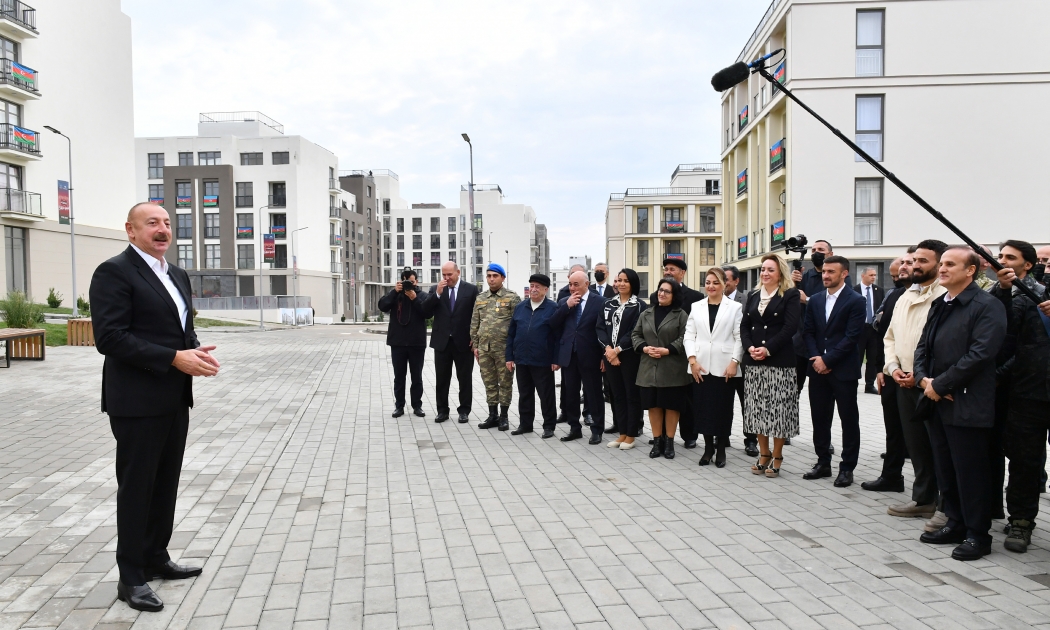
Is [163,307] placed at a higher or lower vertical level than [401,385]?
higher

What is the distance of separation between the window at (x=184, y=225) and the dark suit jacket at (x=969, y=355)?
81.5 metres

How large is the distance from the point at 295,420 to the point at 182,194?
76.0 m

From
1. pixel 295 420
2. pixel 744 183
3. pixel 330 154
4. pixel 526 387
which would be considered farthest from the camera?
pixel 330 154

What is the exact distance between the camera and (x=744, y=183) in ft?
120

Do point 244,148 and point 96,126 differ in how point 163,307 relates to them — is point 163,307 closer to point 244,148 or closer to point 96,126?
point 96,126

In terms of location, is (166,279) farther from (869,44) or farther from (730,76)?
(869,44)

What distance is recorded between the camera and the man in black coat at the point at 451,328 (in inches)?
379

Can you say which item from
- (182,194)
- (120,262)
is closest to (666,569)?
(120,262)

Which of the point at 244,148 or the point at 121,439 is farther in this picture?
the point at 244,148

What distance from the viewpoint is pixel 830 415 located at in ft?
21.7

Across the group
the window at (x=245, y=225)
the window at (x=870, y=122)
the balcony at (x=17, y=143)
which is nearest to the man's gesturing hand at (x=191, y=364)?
the window at (x=870, y=122)

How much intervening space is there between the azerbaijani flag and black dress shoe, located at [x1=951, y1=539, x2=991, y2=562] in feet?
145

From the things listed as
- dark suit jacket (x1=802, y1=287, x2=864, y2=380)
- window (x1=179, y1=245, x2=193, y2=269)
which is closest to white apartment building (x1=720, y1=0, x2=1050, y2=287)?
dark suit jacket (x1=802, y1=287, x2=864, y2=380)

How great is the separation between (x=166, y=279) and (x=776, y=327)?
16.5 feet
